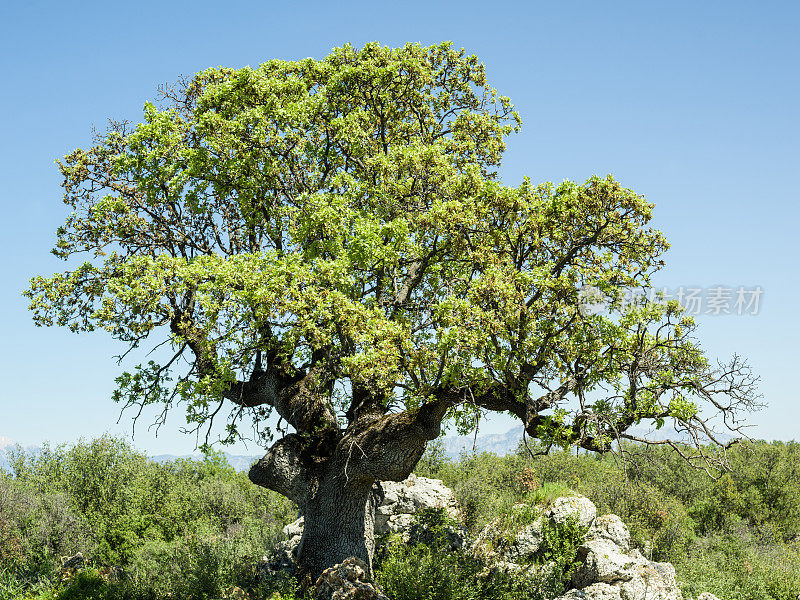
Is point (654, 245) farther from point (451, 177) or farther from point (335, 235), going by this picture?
point (335, 235)

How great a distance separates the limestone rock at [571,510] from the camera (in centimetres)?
2348

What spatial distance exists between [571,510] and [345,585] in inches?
377

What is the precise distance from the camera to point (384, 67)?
68.9ft

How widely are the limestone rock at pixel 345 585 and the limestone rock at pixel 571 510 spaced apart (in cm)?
796

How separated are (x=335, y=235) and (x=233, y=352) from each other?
4.43 metres

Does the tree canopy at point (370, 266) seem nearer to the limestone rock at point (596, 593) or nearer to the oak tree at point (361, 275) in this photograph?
the oak tree at point (361, 275)

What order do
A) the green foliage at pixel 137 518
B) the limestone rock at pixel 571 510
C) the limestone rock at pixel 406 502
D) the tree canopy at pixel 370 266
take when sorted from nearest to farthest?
the tree canopy at pixel 370 266
the green foliage at pixel 137 518
the limestone rock at pixel 571 510
the limestone rock at pixel 406 502

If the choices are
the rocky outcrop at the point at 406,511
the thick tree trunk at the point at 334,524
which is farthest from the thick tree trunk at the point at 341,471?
the rocky outcrop at the point at 406,511

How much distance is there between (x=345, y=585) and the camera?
18359 mm

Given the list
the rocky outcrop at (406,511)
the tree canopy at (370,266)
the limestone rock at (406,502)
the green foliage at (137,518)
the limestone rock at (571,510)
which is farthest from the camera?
the limestone rock at (406,502)

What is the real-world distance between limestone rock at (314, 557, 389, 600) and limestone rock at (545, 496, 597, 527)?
796 cm

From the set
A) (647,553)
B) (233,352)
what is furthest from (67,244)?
(647,553)

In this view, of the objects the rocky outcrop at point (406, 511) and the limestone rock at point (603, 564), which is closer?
the limestone rock at point (603, 564)

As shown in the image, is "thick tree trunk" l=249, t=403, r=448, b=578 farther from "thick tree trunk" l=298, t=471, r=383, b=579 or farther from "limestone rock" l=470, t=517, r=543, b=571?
"limestone rock" l=470, t=517, r=543, b=571
